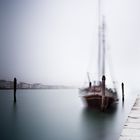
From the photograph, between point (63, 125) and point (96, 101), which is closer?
point (63, 125)

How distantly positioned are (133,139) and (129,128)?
1.98 m

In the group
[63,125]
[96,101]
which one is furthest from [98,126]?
[96,101]

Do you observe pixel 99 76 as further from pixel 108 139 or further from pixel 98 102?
pixel 108 139

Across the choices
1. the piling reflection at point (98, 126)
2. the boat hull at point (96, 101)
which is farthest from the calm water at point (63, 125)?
the boat hull at point (96, 101)

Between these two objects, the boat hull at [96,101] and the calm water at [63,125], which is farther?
the boat hull at [96,101]

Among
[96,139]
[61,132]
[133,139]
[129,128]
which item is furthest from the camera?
A: [61,132]

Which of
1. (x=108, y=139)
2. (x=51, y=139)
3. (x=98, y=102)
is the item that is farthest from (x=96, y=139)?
(x=98, y=102)

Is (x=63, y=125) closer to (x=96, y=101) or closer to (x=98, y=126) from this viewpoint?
(x=98, y=126)

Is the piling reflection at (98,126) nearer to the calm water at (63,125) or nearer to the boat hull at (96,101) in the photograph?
the calm water at (63,125)

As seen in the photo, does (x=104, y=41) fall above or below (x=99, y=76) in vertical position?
above

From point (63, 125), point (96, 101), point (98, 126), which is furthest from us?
point (96, 101)

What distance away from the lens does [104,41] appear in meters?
34.3

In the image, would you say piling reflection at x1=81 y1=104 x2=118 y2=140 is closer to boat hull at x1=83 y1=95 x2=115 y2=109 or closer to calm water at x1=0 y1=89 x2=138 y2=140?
calm water at x1=0 y1=89 x2=138 y2=140

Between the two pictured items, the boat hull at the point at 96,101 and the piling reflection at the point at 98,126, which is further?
the boat hull at the point at 96,101
